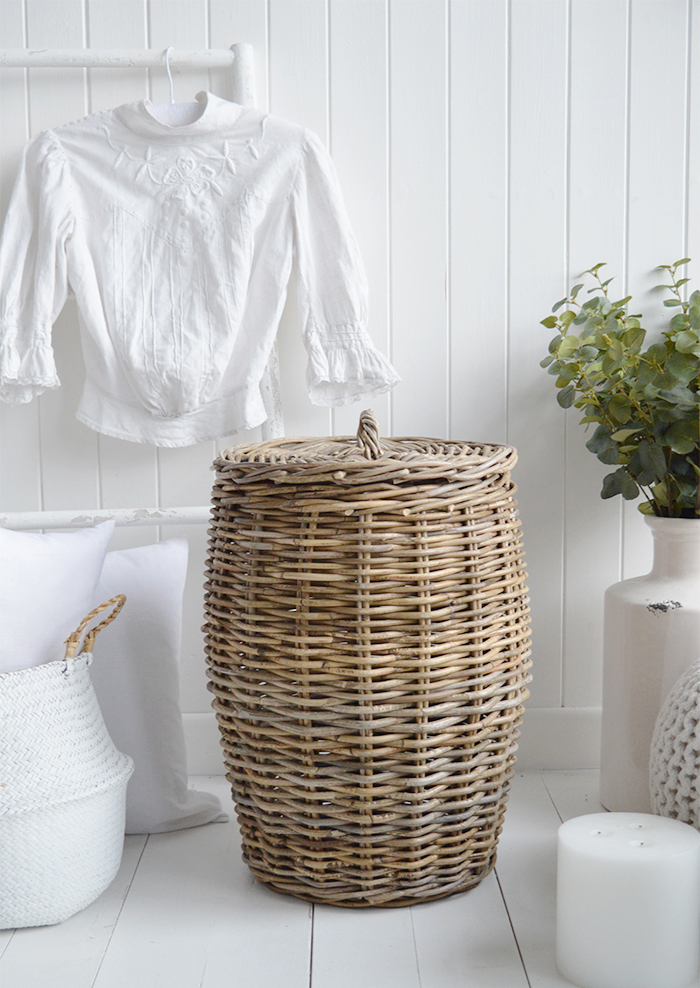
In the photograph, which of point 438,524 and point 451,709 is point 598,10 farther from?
→ point 451,709

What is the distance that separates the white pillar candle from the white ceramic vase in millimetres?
386

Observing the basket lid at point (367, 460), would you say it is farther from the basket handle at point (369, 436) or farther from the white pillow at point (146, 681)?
the white pillow at point (146, 681)

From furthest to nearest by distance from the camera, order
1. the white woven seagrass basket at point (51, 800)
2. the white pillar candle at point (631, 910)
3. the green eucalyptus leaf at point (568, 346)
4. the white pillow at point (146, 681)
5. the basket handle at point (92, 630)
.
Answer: the green eucalyptus leaf at point (568, 346)
the white pillow at point (146, 681)
the basket handle at point (92, 630)
the white woven seagrass basket at point (51, 800)
the white pillar candle at point (631, 910)

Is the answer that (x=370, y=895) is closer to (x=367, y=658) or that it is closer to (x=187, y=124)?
(x=367, y=658)

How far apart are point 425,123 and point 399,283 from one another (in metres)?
0.26

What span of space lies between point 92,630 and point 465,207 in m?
0.89

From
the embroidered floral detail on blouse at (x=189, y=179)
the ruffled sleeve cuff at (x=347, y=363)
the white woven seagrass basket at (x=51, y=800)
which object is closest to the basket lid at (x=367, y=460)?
the ruffled sleeve cuff at (x=347, y=363)

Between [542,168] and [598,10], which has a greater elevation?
[598,10]

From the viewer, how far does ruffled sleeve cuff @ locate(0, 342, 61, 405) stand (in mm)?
1303

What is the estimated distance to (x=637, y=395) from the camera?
1253 mm

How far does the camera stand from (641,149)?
4.70 feet

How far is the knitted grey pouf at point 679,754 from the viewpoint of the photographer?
1038 millimetres

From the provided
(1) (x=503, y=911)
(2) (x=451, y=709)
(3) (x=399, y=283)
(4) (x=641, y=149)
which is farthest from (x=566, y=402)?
(1) (x=503, y=911)

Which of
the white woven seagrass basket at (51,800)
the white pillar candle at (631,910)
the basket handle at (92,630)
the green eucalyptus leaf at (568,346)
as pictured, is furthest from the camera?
the green eucalyptus leaf at (568,346)
